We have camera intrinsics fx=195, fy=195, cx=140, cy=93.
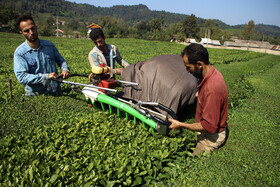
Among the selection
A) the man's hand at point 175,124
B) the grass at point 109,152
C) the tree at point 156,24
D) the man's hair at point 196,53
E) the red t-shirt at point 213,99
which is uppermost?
the tree at point 156,24

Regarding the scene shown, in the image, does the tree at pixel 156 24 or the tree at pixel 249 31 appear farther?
the tree at pixel 249 31

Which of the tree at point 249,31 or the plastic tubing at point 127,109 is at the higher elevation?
the tree at point 249,31

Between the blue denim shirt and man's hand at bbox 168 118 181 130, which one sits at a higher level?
the blue denim shirt

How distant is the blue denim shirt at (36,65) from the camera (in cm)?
411

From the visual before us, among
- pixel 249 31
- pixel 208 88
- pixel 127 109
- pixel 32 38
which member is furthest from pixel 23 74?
pixel 249 31

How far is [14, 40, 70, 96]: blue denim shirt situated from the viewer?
4105mm

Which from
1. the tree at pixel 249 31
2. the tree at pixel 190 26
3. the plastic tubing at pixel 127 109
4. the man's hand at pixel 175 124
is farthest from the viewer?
the tree at pixel 249 31

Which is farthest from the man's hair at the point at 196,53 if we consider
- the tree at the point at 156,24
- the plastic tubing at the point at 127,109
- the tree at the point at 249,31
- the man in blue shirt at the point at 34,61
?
the tree at the point at 249,31

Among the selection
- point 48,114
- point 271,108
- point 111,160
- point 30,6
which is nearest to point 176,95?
point 111,160

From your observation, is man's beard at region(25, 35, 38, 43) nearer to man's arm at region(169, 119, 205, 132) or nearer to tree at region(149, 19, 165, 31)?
man's arm at region(169, 119, 205, 132)

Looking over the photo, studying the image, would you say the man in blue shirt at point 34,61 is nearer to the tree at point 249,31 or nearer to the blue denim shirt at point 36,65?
the blue denim shirt at point 36,65

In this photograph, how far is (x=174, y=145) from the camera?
346 centimetres

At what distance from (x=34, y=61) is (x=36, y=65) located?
4.0 inches

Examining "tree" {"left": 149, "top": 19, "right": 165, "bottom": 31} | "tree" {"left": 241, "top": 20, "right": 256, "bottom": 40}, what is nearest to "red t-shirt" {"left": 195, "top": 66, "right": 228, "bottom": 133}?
"tree" {"left": 149, "top": 19, "right": 165, "bottom": 31}
